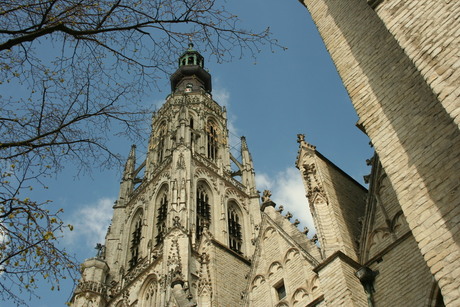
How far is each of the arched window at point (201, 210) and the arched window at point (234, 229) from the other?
1.54m

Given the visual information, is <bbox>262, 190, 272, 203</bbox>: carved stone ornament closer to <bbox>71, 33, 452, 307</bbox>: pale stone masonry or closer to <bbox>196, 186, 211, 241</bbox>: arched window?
<bbox>71, 33, 452, 307</bbox>: pale stone masonry

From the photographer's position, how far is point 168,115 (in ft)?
134

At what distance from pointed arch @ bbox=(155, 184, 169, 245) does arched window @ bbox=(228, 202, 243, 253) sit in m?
3.84

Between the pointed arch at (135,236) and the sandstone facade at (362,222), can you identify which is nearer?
the sandstone facade at (362,222)

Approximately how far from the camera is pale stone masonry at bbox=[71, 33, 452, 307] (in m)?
9.68

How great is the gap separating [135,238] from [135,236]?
0.21 m

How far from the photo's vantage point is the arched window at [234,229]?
29.7 meters

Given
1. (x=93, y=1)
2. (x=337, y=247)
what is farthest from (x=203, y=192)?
(x=93, y=1)

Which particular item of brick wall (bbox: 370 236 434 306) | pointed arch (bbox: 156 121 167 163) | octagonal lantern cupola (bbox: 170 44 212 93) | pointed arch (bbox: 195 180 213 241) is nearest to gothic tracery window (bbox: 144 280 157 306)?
pointed arch (bbox: 195 180 213 241)

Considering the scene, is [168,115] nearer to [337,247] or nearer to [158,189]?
[158,189]

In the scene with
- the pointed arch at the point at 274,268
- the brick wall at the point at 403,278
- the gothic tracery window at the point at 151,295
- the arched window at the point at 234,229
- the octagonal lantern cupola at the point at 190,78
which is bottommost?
the brick wall at the point at 403,278

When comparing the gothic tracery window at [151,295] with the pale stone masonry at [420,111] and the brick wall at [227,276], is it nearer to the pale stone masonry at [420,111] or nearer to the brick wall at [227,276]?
the brick wall at [227,276]

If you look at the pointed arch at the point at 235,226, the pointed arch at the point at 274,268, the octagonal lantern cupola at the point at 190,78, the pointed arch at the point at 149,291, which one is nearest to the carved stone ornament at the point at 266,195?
the pointed arch at the point at 274,268

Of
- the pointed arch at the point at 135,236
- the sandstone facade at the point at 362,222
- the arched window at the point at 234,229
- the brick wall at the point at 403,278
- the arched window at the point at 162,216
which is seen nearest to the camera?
the sandstone facade at the point at 362,222
